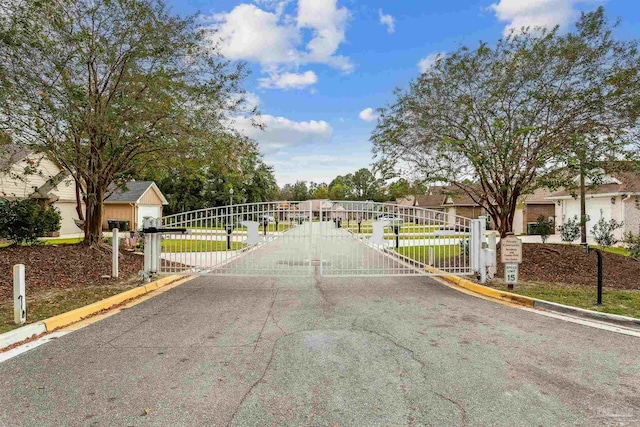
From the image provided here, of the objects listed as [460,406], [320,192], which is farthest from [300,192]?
[460,406]

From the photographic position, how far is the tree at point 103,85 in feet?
29.1

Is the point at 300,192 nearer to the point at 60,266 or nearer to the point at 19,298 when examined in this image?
the point at 60,266

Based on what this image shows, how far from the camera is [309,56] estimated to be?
1636 centimetres

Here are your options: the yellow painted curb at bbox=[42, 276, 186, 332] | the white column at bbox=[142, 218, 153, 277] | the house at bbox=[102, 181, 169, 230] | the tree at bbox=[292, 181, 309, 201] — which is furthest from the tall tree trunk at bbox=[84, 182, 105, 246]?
the tree at bbox=[292, 181, 309, 201]

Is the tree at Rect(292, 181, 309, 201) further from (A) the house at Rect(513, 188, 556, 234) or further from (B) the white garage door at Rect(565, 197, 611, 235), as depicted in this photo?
(B) the white garage door at Rect(565, 197, 611, 235)

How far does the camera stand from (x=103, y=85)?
10.7 m

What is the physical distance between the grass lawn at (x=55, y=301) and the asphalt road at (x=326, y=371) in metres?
0.87

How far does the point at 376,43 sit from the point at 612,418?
566 inches

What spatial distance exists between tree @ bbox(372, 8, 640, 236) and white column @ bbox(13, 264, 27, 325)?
31.1 feet

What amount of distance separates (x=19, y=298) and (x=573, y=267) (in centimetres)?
1241

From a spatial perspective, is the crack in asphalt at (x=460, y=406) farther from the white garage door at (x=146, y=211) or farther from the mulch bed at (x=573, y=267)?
the white garage door at (x=146, y=211)

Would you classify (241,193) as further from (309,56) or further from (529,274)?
(529,274)

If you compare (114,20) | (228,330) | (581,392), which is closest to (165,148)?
(114,20)

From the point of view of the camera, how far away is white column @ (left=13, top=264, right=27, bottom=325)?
540cm
